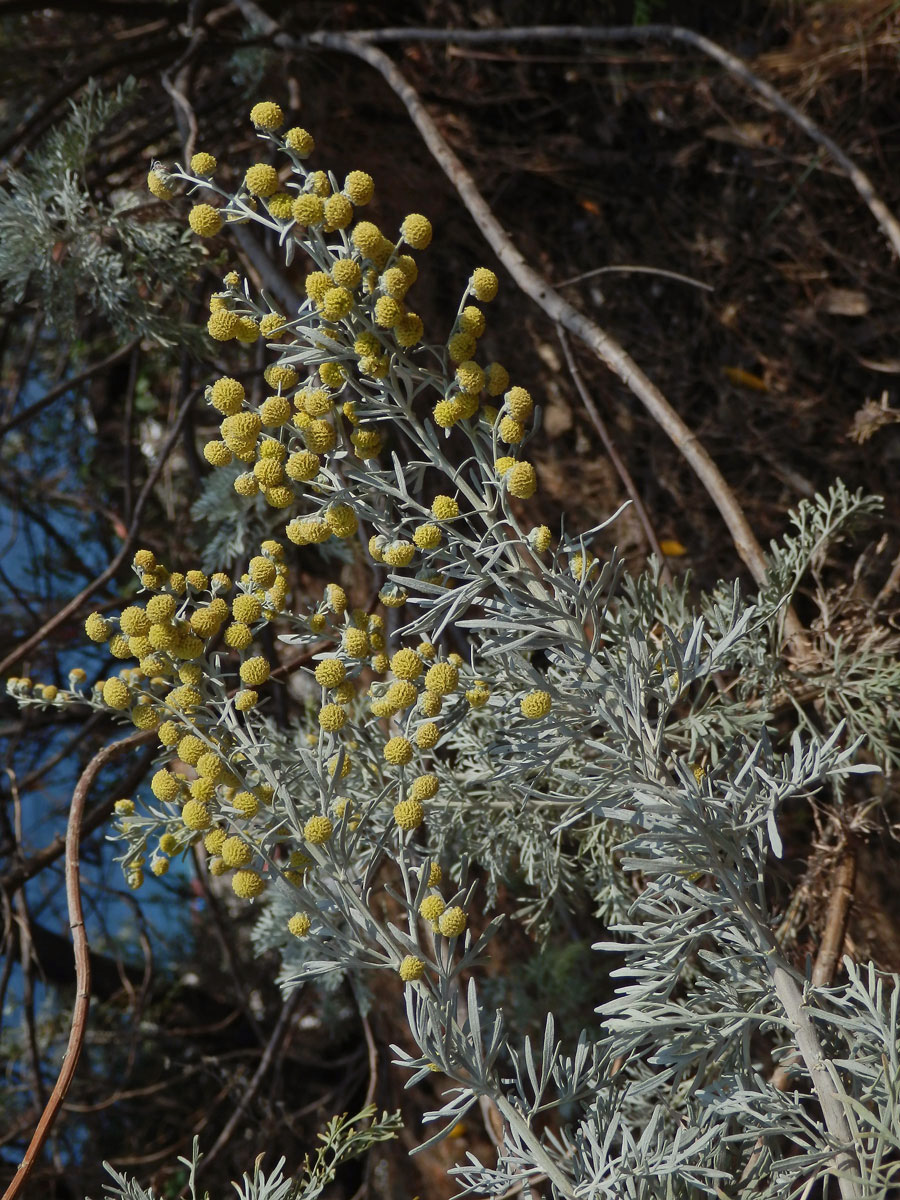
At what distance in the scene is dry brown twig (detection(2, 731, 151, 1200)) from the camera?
0.74 metres

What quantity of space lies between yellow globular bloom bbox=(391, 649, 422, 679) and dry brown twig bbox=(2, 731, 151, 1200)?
0.33 meters

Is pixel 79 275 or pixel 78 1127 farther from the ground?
pixel 79 275

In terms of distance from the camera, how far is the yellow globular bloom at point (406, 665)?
741 millimetres

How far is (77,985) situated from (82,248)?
94 centimetres

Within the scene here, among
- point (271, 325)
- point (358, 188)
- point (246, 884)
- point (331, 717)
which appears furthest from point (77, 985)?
point (358, 188)

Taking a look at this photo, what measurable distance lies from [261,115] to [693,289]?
1.40 metres

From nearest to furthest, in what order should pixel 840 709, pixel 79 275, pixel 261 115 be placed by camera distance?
pixel 261 115
pixel 840 709
pixel 79 275

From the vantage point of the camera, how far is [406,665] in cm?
74

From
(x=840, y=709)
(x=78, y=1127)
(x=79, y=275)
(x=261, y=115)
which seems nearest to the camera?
(x=261, y=115)

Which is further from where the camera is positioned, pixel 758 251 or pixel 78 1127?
pixel 78 1127

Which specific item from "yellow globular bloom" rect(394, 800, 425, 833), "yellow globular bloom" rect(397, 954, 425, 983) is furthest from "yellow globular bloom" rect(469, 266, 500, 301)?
"yellow globular bloom" rect(397, 954, 425, 983)

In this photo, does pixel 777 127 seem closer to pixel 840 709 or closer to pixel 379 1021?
pixel 840 709

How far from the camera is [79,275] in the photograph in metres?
1.34

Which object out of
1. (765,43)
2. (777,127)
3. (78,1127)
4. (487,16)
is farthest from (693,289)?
(78,1127)
